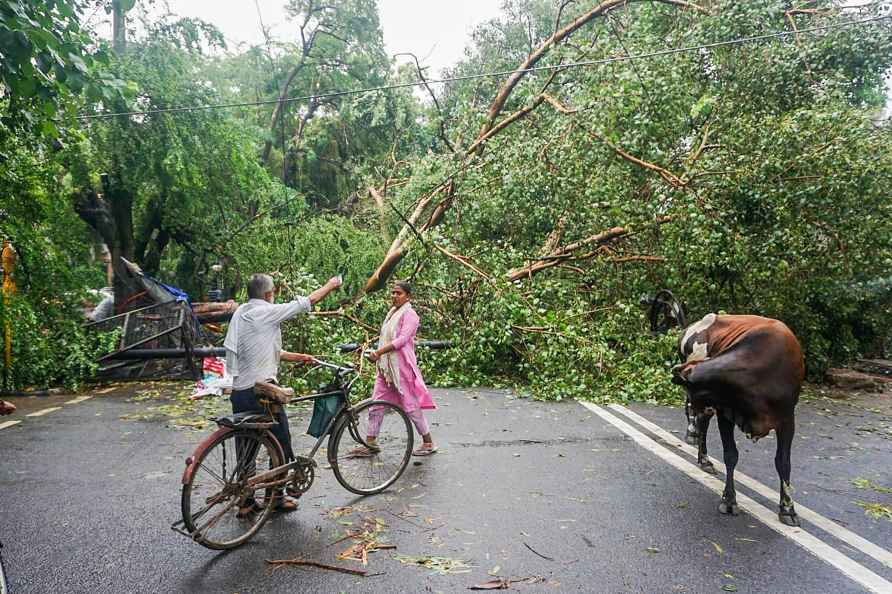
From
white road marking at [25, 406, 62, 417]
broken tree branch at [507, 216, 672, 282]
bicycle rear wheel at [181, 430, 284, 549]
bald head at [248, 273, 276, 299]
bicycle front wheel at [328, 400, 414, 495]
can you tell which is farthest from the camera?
broken tree branch at [507, 216, 672, 282]

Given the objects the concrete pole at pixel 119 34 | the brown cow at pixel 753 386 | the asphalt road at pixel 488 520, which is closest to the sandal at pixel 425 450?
the asphalt road at pixel 488 520

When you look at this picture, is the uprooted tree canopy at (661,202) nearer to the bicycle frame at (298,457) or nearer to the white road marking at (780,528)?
the white road marking at (780,528)

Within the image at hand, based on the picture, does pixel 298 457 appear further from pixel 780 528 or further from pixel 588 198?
pixel 588 198

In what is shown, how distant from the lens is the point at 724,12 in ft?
36.9

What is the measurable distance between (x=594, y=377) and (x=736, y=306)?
313cm

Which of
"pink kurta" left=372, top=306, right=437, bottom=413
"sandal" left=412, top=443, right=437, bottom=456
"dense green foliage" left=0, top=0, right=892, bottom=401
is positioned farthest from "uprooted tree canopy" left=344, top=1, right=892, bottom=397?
"pink kurta" left=372, top=306, right=437, bottom=413

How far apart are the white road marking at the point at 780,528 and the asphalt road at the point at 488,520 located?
0.02 meters

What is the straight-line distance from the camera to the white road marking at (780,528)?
365 cm

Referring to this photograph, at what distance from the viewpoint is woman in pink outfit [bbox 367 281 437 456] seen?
5.95 m

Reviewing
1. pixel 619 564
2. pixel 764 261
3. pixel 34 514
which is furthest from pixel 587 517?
pixel 764 261

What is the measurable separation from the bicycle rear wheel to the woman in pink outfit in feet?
5.43

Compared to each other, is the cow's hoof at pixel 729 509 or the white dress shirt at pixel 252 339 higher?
the white dress shirt at pixel 252 339

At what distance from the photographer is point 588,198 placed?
35.9ft

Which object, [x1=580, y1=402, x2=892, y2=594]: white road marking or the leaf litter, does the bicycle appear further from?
[x1=580, y1=402, x2=892, y2=594]: white road marking
